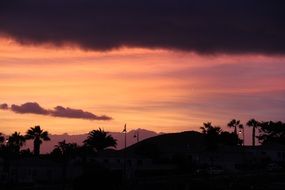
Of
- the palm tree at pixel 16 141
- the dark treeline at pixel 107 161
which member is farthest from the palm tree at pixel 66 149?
the palm tree at pixel 16 141

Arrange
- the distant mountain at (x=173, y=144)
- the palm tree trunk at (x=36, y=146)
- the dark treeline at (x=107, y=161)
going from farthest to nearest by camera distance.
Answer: the palm tree trunk at (x=36, y=146) → the distant mountain at (x=173, y=144) → the dark treeline at (x=107, y=161)

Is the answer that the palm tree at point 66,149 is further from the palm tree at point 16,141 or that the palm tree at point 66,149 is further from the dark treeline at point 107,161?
the palm tree at point 16,141

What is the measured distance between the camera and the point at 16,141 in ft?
487

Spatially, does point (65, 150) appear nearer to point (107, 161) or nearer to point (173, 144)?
point (107, 161)

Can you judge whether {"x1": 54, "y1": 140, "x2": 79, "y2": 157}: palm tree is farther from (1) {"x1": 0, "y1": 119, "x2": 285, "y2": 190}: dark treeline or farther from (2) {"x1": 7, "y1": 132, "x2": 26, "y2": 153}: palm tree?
(2) {"x1": 7, "y1": 132, "x2": 26, "y2": 153}: palm tree

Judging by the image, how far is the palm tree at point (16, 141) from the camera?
477ft

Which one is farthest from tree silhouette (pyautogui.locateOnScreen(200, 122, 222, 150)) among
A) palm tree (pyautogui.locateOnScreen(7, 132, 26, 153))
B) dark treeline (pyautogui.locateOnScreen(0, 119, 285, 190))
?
palm tree (pyautogui.locateOnScreen(7, 132, 26, 153))

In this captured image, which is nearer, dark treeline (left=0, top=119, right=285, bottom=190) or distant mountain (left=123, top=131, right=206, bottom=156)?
dark treeline (left=0, top=119, right=285, bottom=190)

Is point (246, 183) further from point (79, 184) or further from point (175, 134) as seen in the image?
point (175, 134)

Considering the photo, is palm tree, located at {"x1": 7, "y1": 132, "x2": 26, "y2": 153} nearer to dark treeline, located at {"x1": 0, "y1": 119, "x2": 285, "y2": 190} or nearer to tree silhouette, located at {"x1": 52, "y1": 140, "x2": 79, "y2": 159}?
dark treeline, located at {"x1": 0, "y1": 119, "x2": 285, "y2": 190}

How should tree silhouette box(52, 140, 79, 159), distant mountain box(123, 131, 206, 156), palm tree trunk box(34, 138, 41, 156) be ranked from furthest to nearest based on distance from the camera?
palm tree trunk box(34, 138, 41, 156)
distant mountain box(123, 131, 206, 156)
tree silhouette box(52, 140, 79, 159)

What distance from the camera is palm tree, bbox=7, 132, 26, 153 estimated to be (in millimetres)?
145375

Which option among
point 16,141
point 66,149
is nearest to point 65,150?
point 66,149

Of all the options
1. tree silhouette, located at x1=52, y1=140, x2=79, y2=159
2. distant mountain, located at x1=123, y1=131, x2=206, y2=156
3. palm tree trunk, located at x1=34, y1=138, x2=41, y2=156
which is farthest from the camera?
palm tree trunk, located at x1=34, y1=138, x2=41, y2=156
